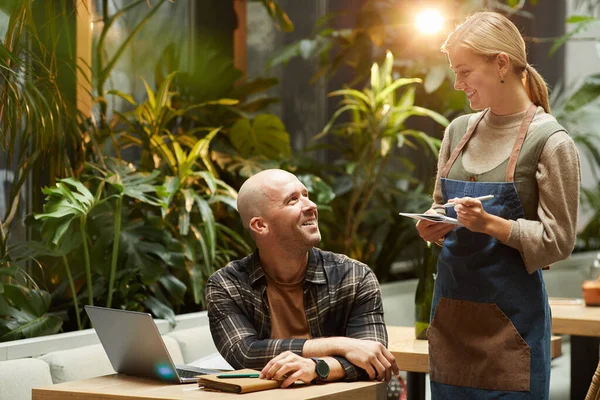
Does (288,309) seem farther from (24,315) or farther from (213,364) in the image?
(24,315)

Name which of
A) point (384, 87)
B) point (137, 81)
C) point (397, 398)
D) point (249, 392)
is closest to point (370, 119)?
point (384, 87)

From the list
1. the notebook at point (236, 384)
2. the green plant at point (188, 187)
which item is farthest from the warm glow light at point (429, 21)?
the notebook at point (236, 384)

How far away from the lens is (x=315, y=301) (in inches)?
98.7

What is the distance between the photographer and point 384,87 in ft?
18.5

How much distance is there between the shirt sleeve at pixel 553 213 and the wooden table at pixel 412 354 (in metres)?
0.79

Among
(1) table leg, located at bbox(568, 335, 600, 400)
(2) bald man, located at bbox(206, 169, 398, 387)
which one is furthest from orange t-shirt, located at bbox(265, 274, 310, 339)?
(1) table leg, located at bbox(568, 335, 600, 400)

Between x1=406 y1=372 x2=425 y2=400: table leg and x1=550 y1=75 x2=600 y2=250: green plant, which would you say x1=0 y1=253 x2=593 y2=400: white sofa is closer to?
x1=406 y1=372 x2=425 y2=400: table leg

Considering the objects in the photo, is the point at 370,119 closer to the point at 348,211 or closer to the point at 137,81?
the point at 348,211

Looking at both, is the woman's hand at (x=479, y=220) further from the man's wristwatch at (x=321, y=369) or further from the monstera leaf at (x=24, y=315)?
the monstera leaf at (x=24, y=315)

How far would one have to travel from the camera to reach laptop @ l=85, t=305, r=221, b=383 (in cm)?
211

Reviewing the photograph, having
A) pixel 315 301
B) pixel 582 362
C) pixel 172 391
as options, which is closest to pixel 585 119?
pixel 582 362

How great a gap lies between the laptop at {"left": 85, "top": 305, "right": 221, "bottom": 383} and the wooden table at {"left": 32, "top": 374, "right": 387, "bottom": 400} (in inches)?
1.2

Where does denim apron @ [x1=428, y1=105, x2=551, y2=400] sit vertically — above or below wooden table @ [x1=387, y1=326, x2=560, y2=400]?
above

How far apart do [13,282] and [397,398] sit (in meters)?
1.82
